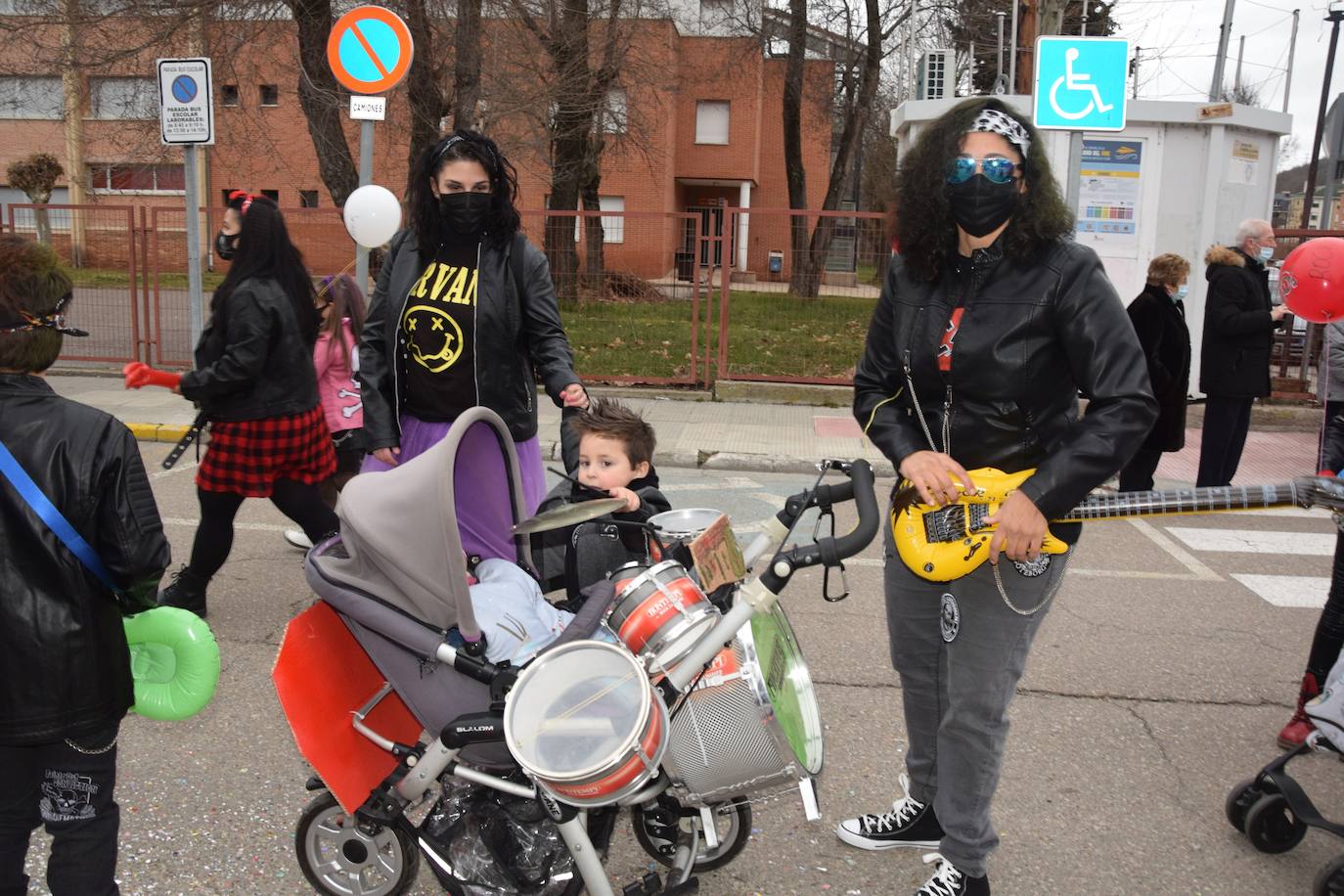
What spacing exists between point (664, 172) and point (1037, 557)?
3321 cm

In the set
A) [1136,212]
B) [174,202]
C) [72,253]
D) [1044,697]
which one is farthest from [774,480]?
[174,202]

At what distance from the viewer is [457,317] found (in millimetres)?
3734

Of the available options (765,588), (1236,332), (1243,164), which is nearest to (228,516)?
(765,588)

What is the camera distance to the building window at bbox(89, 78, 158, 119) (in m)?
13.8

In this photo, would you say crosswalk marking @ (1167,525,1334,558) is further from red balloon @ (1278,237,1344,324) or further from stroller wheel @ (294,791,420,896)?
stroller wheel @ (294,791,420,896)

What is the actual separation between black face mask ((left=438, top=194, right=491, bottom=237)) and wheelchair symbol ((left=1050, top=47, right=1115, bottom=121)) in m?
5.28

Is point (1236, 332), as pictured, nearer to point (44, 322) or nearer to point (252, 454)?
point (252, 454)

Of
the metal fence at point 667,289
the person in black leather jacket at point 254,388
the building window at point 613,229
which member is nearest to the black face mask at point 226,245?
the person in black leather jacket at point 254,388

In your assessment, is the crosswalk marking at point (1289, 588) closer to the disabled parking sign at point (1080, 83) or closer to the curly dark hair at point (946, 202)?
the disabled parking sign at point (1080, 83)

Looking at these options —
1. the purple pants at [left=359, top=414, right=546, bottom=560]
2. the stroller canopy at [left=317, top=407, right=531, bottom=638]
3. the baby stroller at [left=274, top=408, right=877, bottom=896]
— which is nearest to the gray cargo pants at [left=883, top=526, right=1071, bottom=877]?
the baby stroller at [left=274, top=408, right=877, bottom=896]

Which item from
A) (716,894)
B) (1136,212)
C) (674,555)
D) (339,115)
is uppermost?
(339,115)

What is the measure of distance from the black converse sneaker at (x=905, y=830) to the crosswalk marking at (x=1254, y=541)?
174 inches

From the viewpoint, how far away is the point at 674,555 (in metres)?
2.68

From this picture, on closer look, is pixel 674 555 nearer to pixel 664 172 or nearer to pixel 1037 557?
pixel 1037 557
